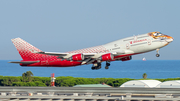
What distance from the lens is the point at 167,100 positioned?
31.5 m

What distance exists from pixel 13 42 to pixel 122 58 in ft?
80.2

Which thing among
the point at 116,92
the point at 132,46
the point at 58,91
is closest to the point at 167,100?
the point at 116,92

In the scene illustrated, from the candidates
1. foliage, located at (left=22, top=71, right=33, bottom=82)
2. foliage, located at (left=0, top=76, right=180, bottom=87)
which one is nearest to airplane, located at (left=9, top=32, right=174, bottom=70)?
foliage, located at (left=0, top=76, right=180, bottom=87)

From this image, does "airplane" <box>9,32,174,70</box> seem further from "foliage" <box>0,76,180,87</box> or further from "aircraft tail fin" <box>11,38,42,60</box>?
"foliage" <box>0,76,180,87</box>

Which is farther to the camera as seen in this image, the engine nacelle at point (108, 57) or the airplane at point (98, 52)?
the engine nacelle at point (108, 57)

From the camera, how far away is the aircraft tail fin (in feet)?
224

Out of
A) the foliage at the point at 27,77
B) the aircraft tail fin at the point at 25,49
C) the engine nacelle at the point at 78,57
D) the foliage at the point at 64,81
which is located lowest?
the foliage at the point at 64,81

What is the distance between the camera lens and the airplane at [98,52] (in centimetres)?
5694

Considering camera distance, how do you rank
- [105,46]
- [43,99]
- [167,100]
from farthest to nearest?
[105,46]
[43,99]
[167,100]

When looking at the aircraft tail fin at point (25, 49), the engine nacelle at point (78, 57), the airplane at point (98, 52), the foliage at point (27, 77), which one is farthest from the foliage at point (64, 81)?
the engine nacelle at point (78, 57)

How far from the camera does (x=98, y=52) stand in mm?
61281

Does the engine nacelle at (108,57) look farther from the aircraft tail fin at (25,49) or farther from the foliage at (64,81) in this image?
the foliage at (64,81)

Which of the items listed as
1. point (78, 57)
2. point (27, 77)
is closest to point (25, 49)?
point (78, 57)

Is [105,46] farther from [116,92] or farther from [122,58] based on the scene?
[116,92]
